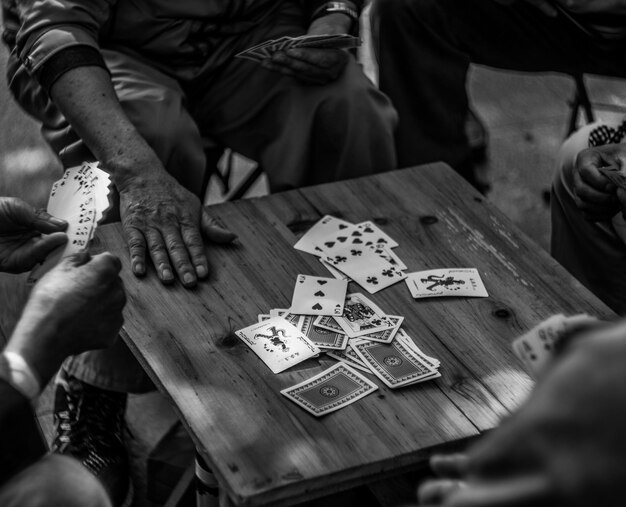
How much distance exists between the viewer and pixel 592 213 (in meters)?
2.85

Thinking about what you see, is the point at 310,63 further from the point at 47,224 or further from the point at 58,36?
the point at 47,224

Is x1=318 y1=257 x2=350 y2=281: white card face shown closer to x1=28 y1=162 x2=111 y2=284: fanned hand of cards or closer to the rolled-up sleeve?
x1=28 y1=162 x2=111 y2=284: fanned hand of cards

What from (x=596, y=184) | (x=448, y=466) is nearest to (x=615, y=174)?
(x=596, y=184)

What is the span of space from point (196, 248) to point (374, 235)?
48 cm

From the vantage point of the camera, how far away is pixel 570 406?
38.8 inches

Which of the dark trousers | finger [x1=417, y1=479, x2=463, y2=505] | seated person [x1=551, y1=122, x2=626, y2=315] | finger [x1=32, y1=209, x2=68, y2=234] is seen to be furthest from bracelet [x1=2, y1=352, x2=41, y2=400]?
the dark trousers

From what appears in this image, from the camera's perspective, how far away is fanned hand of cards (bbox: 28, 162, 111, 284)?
92.6 inches

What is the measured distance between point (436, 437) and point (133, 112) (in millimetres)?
1424

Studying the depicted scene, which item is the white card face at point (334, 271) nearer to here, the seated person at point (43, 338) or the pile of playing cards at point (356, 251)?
the pile of playing cards at point (356, 251)

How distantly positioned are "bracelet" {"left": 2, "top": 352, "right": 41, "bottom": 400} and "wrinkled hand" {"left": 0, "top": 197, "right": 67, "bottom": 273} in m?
0.59

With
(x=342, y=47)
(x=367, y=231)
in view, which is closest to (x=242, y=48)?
(x=342, y=47)

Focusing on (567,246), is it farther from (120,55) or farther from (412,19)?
(120,55)

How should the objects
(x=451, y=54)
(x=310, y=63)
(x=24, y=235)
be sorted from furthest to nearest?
(x=451, y=54)
(x=310, y=63)
(x=24, y=235)

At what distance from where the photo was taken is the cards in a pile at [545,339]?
5.42 ft
